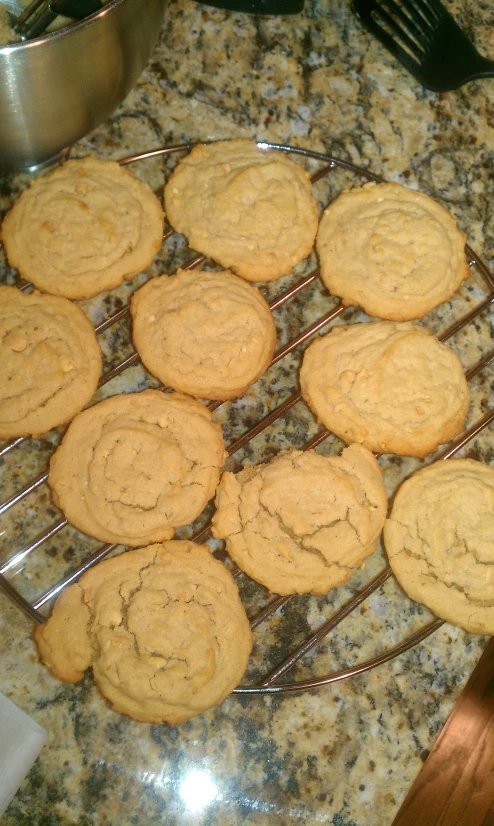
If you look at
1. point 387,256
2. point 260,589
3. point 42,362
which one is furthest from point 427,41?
point 260,589

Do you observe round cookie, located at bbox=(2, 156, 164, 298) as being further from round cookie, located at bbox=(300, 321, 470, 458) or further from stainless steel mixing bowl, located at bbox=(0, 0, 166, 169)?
round cookie, located at bbox=(300, 321, 470, 458)

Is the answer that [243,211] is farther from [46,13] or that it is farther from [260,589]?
[260,589]

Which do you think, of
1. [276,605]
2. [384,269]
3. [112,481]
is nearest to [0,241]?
[112,481]

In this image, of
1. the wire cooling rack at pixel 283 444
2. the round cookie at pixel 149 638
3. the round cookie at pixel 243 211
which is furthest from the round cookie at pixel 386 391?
the round cookie at pixel 149 638

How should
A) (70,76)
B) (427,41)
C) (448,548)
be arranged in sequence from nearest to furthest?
(70,76), (448,548), (427,41)

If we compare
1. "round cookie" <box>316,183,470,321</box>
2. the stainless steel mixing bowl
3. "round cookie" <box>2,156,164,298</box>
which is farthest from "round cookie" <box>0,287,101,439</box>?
"round cookie" <box>316,183,470,321</box>

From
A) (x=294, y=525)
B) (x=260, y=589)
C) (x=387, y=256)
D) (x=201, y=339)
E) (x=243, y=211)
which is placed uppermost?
(x=243, y=211)
